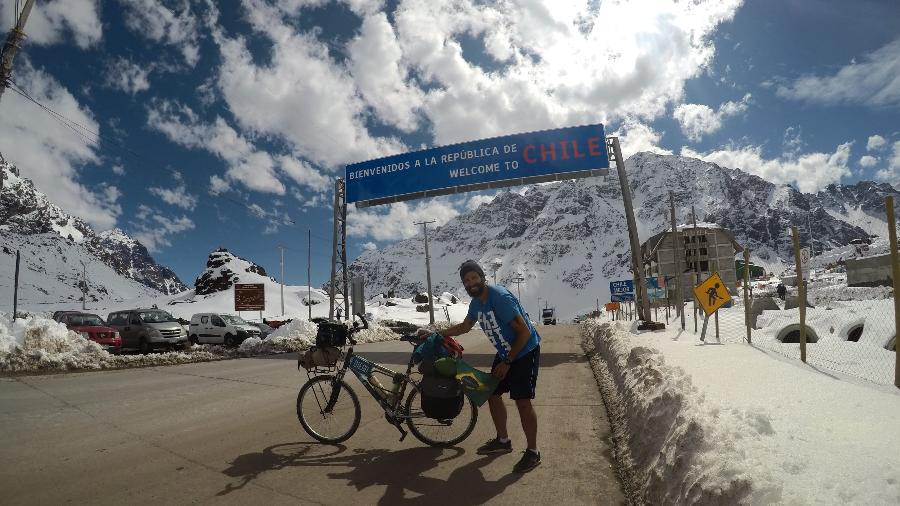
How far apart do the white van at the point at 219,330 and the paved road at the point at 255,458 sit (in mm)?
14286

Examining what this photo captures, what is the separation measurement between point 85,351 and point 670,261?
288 feet

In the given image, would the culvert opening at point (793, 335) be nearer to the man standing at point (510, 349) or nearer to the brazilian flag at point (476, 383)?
the man standing at point (510, 349)

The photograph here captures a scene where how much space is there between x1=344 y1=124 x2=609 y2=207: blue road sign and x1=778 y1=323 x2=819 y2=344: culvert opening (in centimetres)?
761

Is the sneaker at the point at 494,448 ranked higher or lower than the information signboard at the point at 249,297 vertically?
lower

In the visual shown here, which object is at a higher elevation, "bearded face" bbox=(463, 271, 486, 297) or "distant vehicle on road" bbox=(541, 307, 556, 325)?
"bearded face" bbox=(463, 271, 486, 297)

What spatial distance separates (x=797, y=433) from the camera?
3.15m

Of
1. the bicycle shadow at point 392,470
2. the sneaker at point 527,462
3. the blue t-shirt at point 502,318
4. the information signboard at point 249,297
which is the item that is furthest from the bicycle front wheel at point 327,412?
the information signboard at point 249,297

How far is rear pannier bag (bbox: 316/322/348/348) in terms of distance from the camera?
5.09 m

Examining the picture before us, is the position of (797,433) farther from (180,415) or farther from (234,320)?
(234,320)

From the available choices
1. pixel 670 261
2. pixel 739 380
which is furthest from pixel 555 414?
pixel 670 261

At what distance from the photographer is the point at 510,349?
4.48 meters

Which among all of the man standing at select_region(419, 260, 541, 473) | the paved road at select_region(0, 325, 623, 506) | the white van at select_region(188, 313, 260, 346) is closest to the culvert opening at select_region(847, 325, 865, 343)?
the paved road at select_region(0, 325, 623, 506)

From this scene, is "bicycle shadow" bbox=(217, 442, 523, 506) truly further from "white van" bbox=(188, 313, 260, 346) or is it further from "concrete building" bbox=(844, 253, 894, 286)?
"concrete building" bbox=(844, 253, 894, 286)

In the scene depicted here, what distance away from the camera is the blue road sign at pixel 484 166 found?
17.8m
